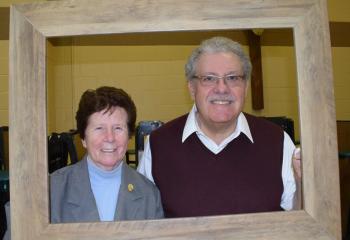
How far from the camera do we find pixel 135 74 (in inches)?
89.1

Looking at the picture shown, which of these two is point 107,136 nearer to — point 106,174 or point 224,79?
point 106,174

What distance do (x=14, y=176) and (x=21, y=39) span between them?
28cm

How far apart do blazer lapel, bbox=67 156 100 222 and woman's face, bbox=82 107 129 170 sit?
49 mm

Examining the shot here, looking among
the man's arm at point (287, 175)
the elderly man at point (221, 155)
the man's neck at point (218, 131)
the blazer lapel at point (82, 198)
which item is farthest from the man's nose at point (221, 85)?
the blazer lapel at point (82, 198)

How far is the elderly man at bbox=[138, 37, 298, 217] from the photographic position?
99 centimetres

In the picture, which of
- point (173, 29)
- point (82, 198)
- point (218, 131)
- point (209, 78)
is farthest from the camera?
point (218, 131)

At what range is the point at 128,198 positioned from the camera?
927 mm

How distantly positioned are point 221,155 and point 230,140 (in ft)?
0.21


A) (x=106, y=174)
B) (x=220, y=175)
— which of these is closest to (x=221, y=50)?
(x=220, y=175)

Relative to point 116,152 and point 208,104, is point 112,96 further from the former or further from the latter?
point 208,104

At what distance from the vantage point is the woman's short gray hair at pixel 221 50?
3.34 ft

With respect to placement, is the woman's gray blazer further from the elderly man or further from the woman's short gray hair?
the woman's short gray hair

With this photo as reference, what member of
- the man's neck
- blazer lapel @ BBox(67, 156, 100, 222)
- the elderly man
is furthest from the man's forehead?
blazer lapel @ BBox(67, 156, 100, 222)

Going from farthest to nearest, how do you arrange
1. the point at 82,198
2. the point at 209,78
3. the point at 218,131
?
the point at 218,131
the point at 209,78
the point at 82,198
